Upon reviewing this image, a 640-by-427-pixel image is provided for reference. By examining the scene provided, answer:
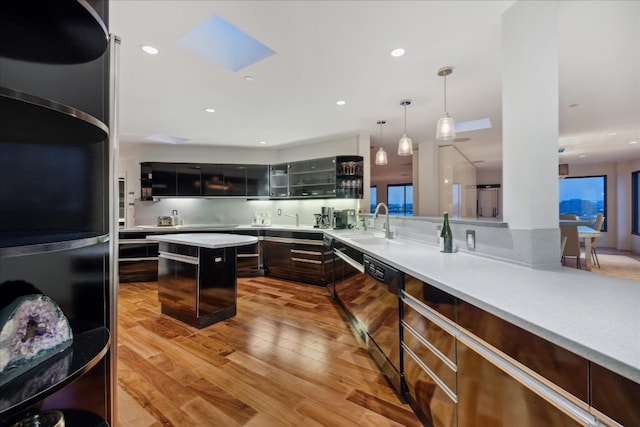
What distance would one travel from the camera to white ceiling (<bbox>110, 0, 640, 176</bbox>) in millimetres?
1915

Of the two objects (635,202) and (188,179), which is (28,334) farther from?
(635,202)

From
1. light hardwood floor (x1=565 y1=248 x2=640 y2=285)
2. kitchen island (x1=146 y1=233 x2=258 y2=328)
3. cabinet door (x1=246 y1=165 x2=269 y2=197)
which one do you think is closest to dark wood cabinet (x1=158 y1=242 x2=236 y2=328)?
kitchen island (x1=146 y1=233 x2=258 y2=328)

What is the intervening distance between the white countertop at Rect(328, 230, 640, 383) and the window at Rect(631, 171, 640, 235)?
31.4 ft

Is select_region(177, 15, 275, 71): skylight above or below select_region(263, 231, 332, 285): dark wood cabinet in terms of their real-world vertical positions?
above

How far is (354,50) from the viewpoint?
2350 mm

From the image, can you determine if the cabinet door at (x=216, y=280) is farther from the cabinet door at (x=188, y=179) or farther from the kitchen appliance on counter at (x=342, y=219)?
the cabinet door at (x=188, y=179)

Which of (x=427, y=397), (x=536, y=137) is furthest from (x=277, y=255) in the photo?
(x=536, y=137)

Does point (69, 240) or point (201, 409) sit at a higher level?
point (69, 240)

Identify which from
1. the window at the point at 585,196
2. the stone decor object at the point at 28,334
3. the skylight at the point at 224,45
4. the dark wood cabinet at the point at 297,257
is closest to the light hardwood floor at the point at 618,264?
the window at the point at 585,196

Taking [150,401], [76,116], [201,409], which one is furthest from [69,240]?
[150,401]

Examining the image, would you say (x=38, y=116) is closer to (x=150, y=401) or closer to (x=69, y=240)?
(x=69, y=240)

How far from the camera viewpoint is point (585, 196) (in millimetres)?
9430

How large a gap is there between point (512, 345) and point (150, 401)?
2097mm

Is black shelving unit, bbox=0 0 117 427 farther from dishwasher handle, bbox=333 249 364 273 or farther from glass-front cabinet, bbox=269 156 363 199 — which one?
glass-front cabinet, bbox=269 156 363 199
